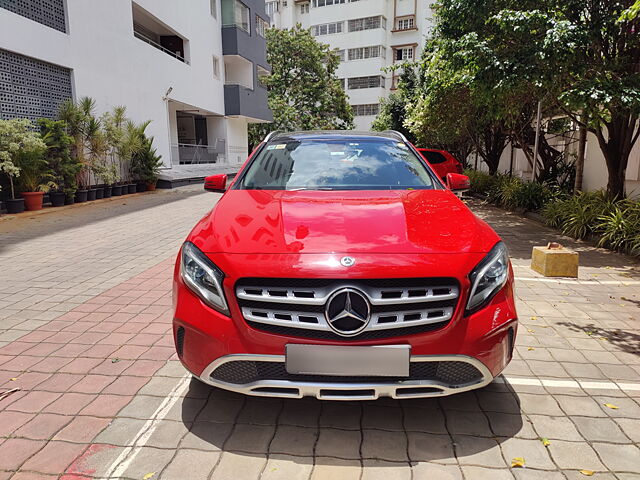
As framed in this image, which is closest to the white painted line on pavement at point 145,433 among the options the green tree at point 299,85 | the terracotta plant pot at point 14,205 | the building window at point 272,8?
the terracotta plant pot at point 14,205

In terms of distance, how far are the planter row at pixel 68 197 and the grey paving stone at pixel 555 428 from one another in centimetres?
1155

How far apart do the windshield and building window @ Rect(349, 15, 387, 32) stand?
47246mm

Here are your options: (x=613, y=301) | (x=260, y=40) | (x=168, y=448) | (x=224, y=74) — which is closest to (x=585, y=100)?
(x=613, y=301)

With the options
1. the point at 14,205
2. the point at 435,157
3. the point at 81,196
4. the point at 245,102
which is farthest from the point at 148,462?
the point at 245,102

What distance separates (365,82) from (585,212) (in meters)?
42.4

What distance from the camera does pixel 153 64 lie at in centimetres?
1773

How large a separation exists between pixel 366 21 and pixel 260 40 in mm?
21885

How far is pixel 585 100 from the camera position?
22.8 ft

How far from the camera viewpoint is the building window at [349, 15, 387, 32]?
4653 centimetres

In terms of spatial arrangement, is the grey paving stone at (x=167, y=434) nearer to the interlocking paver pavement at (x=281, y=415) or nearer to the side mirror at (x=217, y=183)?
the interlocking paver pavement at (x=281, y=415)

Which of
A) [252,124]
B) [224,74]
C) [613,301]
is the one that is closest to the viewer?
[613,301]

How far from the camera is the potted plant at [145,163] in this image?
16266 millimetres

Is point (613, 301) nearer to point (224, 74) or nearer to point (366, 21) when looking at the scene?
point (224, 74)

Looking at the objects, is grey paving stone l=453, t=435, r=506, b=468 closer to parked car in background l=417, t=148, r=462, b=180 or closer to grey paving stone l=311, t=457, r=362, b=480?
grey paving stone l=311, t=457, r=362, b=480
